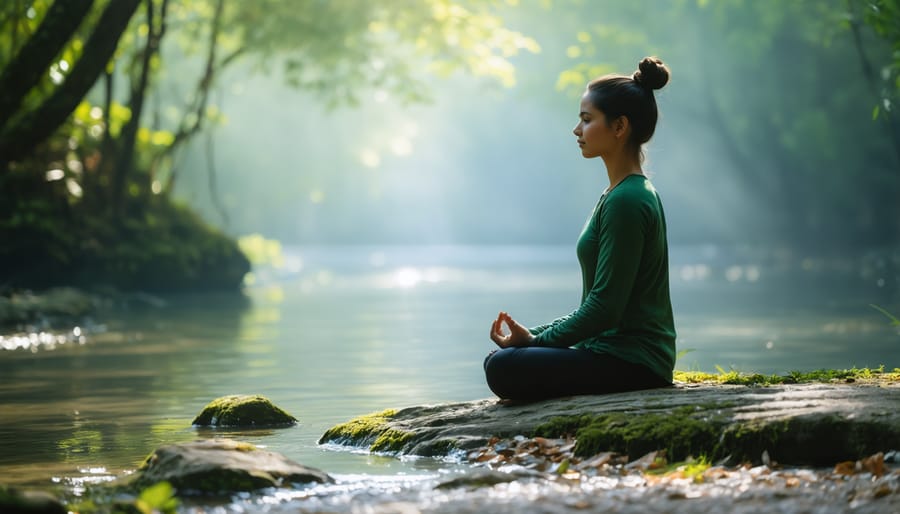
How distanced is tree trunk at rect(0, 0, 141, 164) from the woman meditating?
7.47 metres

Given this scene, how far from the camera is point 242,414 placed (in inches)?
345

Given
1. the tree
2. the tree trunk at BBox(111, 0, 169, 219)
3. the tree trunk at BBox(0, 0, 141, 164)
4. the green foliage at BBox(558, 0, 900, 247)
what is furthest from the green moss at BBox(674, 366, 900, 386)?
the green foliage at BBox(558, 0, 900, 247)

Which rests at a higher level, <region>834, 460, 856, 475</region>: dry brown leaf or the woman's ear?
the woman's ear

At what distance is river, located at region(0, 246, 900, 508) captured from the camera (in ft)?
26.8

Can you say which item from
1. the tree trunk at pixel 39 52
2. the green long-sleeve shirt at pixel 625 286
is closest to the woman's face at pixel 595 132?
the green long-sleeve shirt at pixel 625 286

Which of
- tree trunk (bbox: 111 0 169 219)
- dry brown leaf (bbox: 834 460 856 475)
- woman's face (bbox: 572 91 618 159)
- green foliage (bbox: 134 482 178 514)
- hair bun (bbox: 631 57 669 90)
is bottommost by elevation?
green foliage (bbox: 134 482 178 514)

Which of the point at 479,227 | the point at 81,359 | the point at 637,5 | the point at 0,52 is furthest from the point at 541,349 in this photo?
the point at 479,227

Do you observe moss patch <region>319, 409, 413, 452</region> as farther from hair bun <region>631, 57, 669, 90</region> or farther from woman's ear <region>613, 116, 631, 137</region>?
hair bun <region>631, 57, 669, 90</region>

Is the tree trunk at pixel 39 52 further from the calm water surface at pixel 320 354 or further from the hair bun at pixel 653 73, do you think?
the hair bun at pixel 653 73

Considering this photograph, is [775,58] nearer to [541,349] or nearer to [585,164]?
[585,164]

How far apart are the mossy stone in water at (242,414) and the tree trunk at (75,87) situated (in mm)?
5770

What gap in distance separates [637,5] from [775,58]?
5033 mm

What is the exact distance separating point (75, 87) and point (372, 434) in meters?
7.39

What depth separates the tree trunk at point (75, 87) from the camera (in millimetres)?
13227
